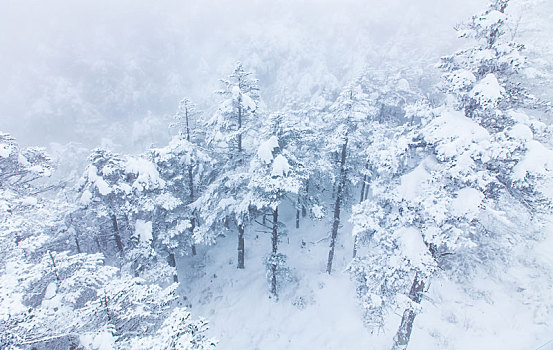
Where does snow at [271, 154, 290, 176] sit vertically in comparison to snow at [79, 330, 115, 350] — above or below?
above

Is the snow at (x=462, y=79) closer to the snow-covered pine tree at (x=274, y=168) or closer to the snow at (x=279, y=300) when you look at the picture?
the snow-covered pine tree at (x=274, y=168)

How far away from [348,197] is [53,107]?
4732 inches

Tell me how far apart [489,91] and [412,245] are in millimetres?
4859

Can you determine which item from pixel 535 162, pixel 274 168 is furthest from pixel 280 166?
pixel 535 162

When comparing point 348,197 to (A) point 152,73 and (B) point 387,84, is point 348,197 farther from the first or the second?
(A) point 152,73

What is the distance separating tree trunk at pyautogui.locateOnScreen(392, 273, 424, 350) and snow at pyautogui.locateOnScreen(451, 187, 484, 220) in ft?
10.5

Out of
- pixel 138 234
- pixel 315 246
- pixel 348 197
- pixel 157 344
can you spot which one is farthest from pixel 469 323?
pixel 138 234

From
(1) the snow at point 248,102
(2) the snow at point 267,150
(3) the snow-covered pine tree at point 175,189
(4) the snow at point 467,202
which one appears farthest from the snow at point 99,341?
(1) the snow at point 248,102

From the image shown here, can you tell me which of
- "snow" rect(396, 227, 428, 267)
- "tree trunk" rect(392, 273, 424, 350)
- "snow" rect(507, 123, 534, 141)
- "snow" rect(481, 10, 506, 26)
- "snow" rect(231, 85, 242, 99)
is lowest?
"tree trunk" rect(392, 273, 424, 350)

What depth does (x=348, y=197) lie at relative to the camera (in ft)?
60.4

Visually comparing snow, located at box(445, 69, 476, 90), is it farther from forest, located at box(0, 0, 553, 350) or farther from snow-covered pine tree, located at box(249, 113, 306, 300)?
snow-covered pine tree, located at box(249, 113, 306, 300)

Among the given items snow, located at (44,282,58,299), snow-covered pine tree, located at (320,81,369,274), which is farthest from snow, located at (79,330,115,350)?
snow-covered pine tree, located at (320,81,369,274)

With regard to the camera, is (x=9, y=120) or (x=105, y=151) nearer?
(x=105, y=151)

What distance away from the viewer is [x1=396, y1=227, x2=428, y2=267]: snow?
8594 mm
